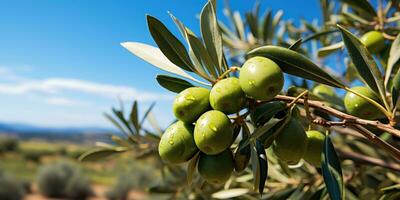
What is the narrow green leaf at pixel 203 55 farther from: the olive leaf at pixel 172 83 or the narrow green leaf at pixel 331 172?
the narrow green leaf at pixel 331 172

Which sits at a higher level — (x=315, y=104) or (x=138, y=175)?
(x=315, y=104)

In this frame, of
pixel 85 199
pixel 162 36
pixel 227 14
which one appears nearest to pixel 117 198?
pixel 85 199

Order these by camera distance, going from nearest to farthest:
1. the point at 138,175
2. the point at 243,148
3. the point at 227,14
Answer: the point at 243,148 < the point at 227,14 < the point at 138,175

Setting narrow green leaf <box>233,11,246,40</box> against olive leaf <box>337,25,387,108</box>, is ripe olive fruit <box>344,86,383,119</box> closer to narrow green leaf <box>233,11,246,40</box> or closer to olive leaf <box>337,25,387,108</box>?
olive leaf <box>337,25,387,108</box>

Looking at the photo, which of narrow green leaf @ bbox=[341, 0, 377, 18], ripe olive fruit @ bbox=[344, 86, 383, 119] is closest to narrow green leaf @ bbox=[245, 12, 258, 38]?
narrow green leaf @ bbox=[341, 0, 377, 18]

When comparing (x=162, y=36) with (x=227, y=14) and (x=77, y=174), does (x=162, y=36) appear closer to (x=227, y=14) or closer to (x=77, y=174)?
(x=227, y=14)

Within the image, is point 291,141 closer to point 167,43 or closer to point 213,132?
point 213,132

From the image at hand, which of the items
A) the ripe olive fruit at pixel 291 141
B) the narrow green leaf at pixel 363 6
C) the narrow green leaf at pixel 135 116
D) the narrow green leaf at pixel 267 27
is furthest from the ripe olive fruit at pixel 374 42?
the narrow green leaf at pixel 267 27
